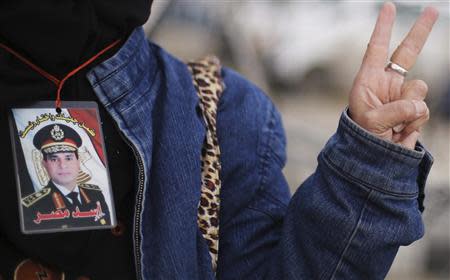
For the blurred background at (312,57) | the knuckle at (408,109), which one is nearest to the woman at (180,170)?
the knuckle at (408,109)

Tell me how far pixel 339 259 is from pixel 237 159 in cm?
25

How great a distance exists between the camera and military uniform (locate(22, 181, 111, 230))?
1.03 m

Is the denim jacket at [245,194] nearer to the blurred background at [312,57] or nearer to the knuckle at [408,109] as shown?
the knuckle at [408,109]

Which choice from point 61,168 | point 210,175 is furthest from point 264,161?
point 61,168

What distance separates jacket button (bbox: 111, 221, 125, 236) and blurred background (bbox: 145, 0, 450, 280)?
2273 mm

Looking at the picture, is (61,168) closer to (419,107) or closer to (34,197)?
(34,197)

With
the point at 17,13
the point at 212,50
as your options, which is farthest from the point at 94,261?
the point at 212,50

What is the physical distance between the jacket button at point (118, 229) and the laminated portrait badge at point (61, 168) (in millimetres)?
39

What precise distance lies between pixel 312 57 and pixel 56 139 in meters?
5.40

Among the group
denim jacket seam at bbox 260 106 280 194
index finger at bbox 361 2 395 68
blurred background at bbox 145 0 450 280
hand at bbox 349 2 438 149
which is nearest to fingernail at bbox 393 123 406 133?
hand at bbox 349 2 438 149

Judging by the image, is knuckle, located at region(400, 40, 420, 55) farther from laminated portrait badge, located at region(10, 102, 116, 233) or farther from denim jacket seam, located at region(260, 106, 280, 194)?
laminated portrait badge, located at region(10, 102, 116, 233)

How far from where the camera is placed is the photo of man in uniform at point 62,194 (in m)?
1.03

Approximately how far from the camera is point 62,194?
1052 mm

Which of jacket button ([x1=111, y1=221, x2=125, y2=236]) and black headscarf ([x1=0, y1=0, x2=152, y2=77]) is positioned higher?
black headscarf ([x1=0, y1=0, x2=152, y2=77])
